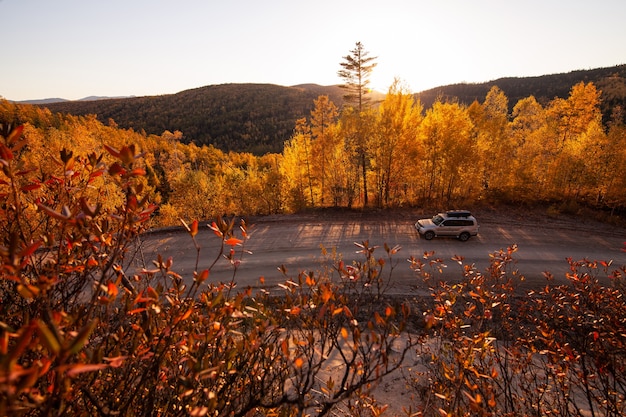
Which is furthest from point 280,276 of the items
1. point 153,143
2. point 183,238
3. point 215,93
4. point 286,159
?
point 215,93

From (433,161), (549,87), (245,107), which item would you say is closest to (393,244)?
(433,161)

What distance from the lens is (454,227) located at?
16.0 m

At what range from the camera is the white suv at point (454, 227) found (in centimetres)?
1605

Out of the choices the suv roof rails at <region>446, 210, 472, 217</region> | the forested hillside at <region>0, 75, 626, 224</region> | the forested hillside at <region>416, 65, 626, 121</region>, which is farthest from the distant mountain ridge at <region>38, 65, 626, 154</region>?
the suv roof rails at <region>446, 210, 472, 217</region>

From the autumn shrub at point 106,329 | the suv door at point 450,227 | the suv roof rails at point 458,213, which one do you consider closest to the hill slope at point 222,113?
the suv roof rails at point 458,213

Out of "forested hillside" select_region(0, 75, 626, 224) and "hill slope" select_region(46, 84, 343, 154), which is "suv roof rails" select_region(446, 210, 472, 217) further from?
"hill slope" select_region(46, 84, 343, 154)

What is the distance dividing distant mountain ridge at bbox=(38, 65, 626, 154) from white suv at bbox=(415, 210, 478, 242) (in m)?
86.0

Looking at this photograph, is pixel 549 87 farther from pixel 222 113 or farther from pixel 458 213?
pixel 222 113

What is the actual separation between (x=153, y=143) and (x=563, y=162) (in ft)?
279

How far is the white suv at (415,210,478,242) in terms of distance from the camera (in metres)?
16.0

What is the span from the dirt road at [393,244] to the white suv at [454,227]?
42 cm

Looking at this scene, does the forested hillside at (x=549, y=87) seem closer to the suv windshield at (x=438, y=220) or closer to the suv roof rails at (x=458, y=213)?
the suv roof rails at (x=458, y=213)

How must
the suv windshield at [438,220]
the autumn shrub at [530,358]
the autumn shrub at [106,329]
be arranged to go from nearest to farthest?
the autumn shrub at [106,329] → the autumn shrub at [530,358] → the suv windshield at [438,220]

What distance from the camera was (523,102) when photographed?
3994 centimetres
